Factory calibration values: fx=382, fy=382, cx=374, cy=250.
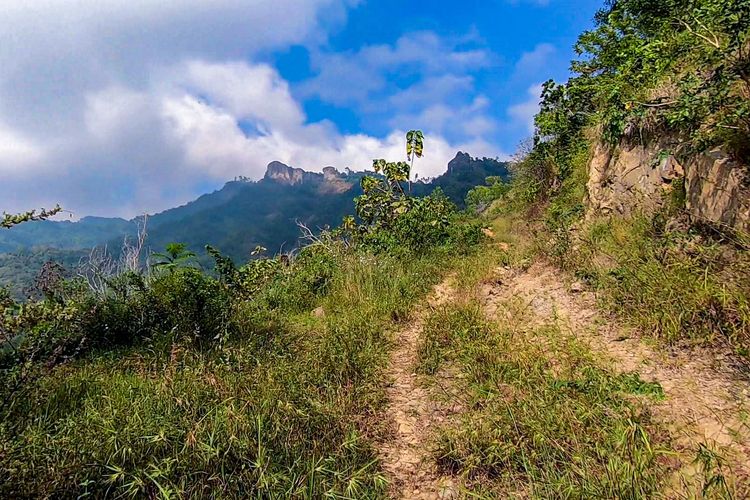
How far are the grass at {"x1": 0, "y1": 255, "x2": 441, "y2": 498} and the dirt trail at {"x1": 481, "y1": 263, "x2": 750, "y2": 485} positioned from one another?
1.88 meters

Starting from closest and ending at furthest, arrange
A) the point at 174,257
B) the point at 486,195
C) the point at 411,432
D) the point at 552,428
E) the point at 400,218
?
the point at 552,428 → the point at 411,432 → the point at 174,257 → the point at 400,218 → the point at 486,195

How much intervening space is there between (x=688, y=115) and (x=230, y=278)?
18.8ft

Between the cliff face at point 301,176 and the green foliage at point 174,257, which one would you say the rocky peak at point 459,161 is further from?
the green foliage at point 174,257

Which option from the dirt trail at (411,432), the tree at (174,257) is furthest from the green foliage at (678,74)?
the tree at (174,257)

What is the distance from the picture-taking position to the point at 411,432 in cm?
292

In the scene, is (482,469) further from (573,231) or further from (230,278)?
→ (573,231)

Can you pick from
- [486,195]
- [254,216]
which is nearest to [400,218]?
[486,195]

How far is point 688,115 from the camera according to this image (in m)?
3.88

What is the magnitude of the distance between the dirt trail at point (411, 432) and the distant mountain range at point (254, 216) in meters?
45.8

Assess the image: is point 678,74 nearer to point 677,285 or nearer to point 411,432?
point 677,285

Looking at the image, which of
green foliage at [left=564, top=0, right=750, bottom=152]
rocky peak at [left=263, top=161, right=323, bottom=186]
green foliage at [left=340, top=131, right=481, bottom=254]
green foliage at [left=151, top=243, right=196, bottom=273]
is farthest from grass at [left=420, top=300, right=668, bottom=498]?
rocky peak at [left=263, top=161, right=323, bottom=186]

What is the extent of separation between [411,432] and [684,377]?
205cm

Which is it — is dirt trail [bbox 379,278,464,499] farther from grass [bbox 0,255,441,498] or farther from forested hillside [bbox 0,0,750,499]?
grass [bbox 0,255,441,498]

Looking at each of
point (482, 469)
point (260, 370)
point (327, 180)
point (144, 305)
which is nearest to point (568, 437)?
point (482, 469)
